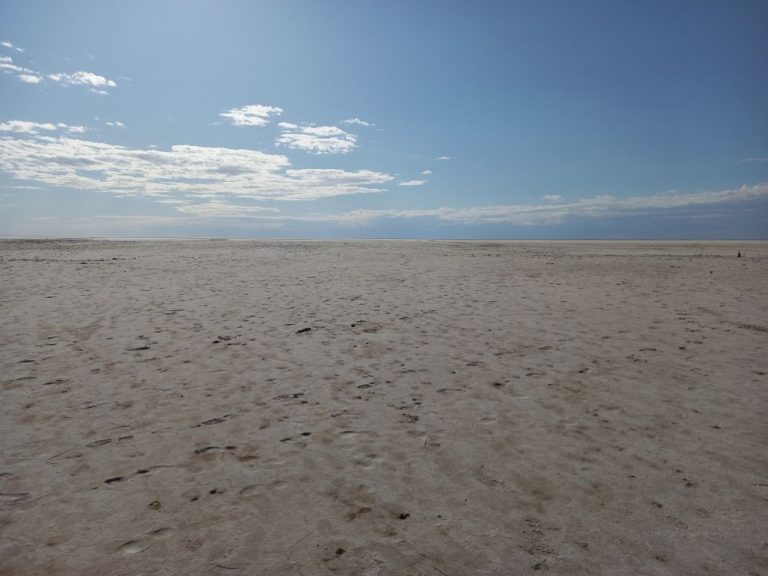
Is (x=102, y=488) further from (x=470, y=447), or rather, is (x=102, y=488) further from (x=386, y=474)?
(x=470, y=447)

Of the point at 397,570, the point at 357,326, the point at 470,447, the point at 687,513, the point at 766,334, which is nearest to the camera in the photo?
the point at 397,570

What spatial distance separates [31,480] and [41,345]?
6.85 meters

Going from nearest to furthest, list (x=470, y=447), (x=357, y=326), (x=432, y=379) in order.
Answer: (x=470, y=447), (x=432, y=379), (x=357, y=326)

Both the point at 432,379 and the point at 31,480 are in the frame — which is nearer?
the point at 31,480

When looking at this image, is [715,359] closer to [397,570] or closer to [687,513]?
[687,513]

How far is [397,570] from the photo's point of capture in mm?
3889

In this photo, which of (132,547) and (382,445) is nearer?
(132,547)

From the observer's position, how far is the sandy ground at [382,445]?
415 centimetres

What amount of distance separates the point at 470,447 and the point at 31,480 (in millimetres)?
5542

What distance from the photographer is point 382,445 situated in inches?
243

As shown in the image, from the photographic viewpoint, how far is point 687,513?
4641 mm

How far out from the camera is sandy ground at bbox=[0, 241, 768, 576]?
13.6 feet

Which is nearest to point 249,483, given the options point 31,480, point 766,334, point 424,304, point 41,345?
point 31,480

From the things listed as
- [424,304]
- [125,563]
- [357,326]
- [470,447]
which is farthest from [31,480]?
[424,304]
